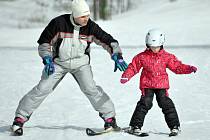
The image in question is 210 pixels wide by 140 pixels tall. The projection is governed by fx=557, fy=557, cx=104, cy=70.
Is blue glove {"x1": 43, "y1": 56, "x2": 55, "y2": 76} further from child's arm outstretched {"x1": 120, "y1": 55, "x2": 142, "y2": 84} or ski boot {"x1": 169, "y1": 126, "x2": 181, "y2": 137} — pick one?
ski boot {"x1": 169, "y1": 126, "x2": 181, "y2": 137}

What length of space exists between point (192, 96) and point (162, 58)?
2942mm

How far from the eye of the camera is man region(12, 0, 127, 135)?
597cm

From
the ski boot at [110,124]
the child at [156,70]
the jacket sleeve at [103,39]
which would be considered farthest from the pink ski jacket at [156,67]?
the ski boot at [110,124]

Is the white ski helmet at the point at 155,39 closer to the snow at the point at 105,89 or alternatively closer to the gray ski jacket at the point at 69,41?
the gray ski jacket at the point at 69,41

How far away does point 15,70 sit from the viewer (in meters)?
12.0

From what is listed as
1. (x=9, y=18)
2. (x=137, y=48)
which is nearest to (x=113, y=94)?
(x=137, y=48)

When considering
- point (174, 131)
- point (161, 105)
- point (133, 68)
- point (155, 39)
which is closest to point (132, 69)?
point (133, 68)

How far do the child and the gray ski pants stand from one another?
1.42ft

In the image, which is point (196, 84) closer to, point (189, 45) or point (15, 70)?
point (15, 70)

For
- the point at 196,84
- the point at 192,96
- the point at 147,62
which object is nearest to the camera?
the point at 147,62

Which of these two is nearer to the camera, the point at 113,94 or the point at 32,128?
the point at 32,128

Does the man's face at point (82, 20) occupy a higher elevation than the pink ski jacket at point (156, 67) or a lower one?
higher

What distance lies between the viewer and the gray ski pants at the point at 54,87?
6105mm

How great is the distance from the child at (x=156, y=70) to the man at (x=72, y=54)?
189 mm
